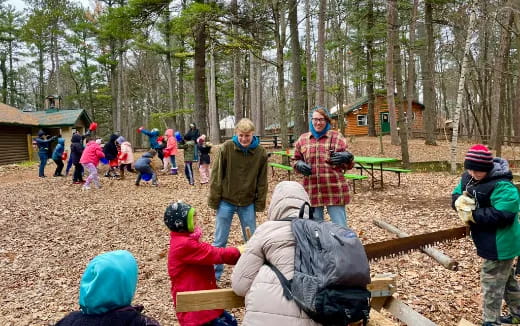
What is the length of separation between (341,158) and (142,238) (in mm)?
4442

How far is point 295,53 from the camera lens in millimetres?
16391

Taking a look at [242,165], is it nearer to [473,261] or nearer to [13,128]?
[473,261]

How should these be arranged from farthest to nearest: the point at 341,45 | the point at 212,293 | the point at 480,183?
the point at 341,45 → the point at 480,183 → the point at 212,293

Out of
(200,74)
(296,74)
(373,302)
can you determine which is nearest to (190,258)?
(373,302)

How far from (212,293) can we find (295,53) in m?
15.2

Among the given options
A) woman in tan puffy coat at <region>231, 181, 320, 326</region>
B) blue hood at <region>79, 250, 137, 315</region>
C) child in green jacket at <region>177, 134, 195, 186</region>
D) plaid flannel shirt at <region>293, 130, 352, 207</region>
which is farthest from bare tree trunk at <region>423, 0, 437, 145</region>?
blue hood at <region>79, 250, 137, 315</region>

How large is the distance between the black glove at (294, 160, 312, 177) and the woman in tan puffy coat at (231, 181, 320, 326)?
7.43 feet

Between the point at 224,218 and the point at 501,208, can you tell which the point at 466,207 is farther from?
the point at 224,218

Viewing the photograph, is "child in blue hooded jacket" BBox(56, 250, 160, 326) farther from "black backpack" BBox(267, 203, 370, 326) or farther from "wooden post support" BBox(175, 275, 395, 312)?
"black backpack" BBox(267, 203, 370, 326)

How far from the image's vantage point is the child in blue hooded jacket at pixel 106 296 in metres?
1.90

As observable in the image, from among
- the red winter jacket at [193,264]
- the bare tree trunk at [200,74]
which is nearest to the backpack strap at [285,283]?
the red winter jacket at [193,264]

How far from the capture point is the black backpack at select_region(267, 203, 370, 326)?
190 cm

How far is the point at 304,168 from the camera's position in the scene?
4.68 meters

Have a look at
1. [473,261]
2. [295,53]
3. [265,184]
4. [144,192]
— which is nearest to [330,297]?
[265,184]
